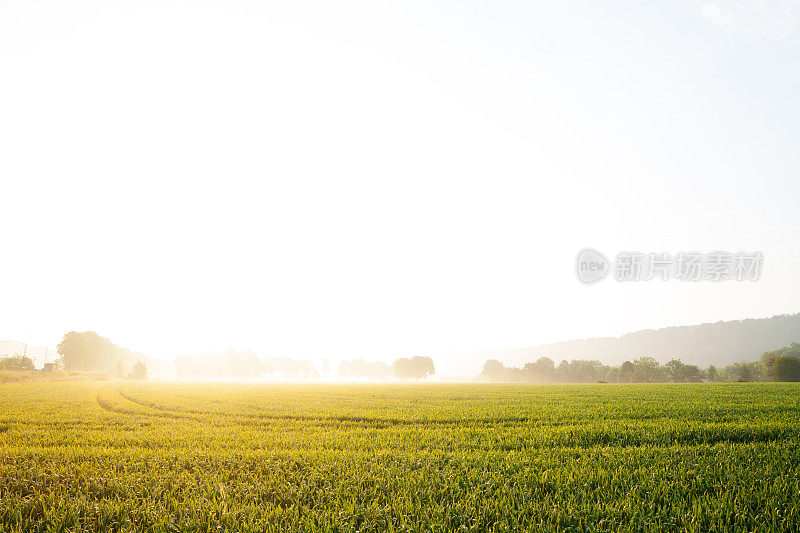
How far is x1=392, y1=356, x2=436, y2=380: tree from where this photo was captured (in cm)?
17988

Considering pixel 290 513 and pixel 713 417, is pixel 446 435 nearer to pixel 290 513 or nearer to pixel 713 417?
pixel 290 513

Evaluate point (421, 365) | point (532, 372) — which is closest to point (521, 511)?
point (532, 372)

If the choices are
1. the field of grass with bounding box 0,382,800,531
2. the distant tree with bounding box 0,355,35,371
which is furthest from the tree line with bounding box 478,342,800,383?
the distant tree with bounding box 0,355,35,371

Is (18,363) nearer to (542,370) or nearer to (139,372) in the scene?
(139,372)

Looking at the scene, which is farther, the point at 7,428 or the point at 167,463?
the point at 7,428

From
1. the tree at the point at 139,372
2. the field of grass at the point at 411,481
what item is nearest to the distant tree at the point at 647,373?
the field of grass at the point at 411,481

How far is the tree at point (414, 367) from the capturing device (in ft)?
590

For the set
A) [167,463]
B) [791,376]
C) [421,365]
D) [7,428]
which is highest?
[167,463]

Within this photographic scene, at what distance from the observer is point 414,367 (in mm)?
180875

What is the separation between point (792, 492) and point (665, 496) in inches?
81.2

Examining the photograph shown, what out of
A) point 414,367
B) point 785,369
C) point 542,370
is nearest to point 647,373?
point 785,369

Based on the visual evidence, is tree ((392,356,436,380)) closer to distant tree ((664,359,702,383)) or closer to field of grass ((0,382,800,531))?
distant tree ((664,359,702,383))

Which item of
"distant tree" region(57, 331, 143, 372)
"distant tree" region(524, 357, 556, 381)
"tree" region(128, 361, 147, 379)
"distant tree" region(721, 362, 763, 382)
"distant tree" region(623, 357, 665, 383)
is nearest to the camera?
"distant tree" region(721, 362, 763, 382)

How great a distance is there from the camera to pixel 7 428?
15.6 meters
